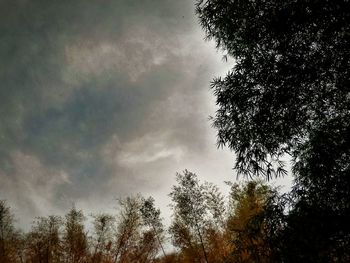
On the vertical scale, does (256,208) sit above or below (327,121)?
above

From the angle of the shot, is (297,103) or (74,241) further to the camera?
(74,241)

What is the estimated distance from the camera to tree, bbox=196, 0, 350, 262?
6.53m

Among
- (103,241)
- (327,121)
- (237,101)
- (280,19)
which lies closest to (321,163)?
(327,121)

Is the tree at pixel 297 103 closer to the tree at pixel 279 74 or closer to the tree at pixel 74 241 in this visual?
the tree at pixel 279 74

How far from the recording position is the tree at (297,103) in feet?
21.4

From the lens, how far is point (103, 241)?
2344cm

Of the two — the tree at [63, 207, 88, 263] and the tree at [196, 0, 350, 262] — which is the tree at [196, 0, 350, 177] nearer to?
the tree at [196, 0, 350, 262]

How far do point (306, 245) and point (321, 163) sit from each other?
181 centimetres

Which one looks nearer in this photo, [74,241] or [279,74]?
[279,74]

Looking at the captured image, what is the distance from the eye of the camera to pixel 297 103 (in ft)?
24.8

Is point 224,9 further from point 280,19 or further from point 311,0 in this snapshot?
point 311,0

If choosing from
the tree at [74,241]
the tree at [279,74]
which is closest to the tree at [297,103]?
the tree at [279,74]

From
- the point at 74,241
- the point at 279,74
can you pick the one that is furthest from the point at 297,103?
the point at 74,241

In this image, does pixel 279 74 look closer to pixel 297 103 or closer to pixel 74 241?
pixel 297 103
